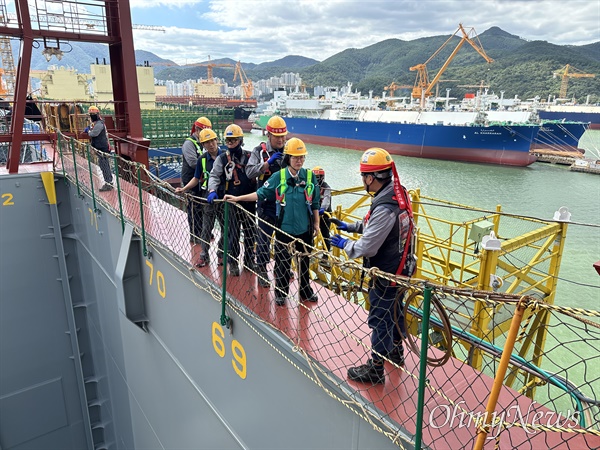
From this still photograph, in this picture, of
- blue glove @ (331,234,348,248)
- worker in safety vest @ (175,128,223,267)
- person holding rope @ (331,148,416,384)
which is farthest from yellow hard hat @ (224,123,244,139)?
person holding rope @ (331,148,416,384)

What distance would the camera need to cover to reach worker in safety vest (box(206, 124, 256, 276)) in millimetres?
3779

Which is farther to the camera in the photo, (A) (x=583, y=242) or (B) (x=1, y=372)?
(A) (x=583, y=242)

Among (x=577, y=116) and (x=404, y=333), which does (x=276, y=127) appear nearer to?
(x=404, y=333)

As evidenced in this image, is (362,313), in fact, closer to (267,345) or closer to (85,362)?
(267,345)

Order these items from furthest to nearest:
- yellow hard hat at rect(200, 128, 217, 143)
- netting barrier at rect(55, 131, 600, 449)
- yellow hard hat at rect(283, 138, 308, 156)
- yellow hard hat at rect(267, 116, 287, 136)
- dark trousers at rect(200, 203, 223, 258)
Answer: yellow hard hat at rect(200, 128, 217, 143) < dark trousers at rect(200, 203, 223, 258) < yellow hard hat at rect(267, 116, 287, 136) < yellow hard hat at rect(283, 138, 308, 156) < netting barrier at rect(55, 131, 600, 449)

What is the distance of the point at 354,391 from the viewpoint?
2.33 m

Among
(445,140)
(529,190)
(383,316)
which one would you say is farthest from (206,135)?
(445,140)

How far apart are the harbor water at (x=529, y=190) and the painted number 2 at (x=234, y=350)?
987 centimetres

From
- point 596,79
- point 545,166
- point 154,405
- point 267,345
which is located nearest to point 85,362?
point 154,405

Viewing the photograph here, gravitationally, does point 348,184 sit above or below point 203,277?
below

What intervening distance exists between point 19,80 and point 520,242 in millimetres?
9091

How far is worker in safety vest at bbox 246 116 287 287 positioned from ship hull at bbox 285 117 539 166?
96.8ft

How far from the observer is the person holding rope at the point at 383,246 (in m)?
2.27

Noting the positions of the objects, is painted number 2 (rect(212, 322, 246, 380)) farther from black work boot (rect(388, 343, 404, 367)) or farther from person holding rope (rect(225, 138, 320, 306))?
black work boot (rect(388, 343, 404, 367))
